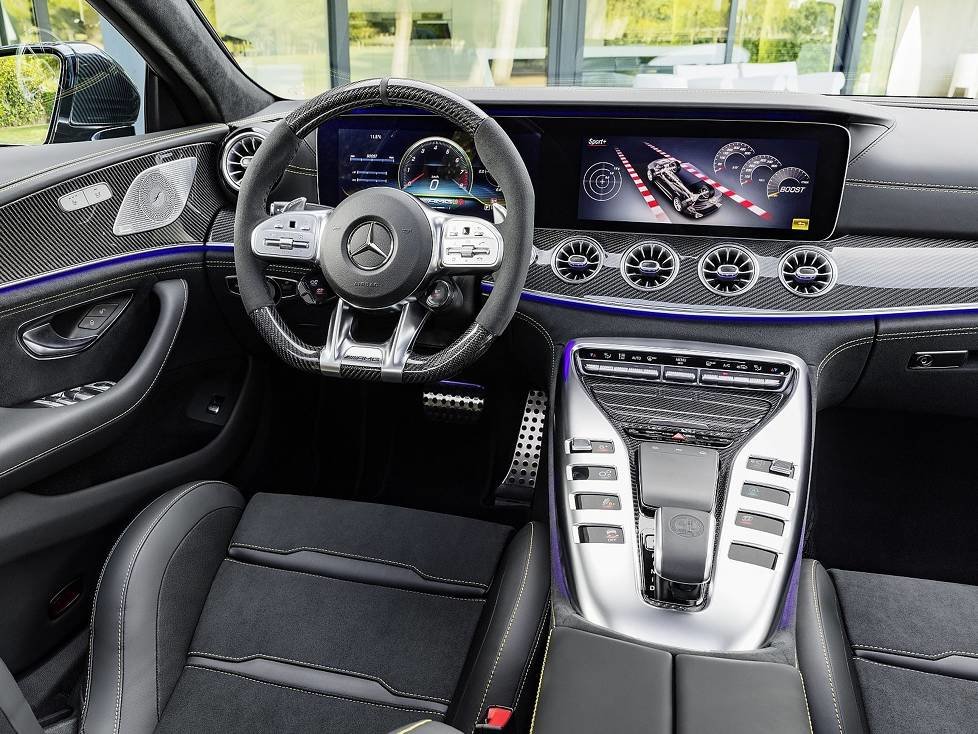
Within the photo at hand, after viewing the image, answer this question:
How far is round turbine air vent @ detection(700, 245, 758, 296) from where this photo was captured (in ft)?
5.29

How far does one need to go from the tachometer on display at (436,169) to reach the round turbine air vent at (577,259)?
10.1 inches

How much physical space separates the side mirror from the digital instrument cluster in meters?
0.55

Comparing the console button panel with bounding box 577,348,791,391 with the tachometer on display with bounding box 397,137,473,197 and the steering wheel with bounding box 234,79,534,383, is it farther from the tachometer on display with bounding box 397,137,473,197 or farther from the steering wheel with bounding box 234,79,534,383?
the tachometer on display with bounding box 397,137,473,197

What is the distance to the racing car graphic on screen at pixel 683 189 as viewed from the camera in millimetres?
1605

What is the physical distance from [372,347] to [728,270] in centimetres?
79

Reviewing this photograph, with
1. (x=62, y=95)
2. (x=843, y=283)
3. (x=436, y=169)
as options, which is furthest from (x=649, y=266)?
(x=62, y=95)

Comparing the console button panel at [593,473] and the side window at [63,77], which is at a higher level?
the side window at [63,77]

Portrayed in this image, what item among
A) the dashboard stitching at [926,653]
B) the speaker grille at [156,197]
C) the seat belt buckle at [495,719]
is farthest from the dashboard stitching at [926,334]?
the speaker grille at [156,197]

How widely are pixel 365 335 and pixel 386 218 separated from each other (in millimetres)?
279

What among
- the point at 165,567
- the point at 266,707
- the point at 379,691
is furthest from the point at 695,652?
the point at 165,567

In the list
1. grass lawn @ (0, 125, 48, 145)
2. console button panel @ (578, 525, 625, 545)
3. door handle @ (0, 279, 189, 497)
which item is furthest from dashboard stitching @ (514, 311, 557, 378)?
grass lawn @ (0, 125, 48, 145)

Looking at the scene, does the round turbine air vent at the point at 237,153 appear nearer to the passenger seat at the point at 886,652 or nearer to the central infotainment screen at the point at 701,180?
the central infotainment screen at the point at 701,180

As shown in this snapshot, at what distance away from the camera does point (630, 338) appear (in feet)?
5.42

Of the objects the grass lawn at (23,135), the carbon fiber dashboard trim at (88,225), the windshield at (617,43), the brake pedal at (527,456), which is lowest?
the brake pedal at (527,456)
